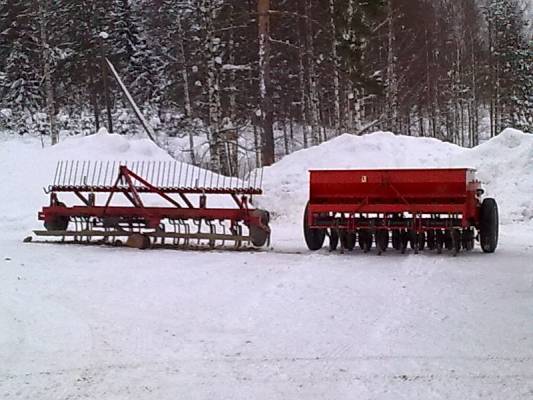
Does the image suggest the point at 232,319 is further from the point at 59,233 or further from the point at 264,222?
the point at 59,233

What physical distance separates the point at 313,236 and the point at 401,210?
5.78ft

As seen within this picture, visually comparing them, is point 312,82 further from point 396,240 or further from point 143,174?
point 396,240

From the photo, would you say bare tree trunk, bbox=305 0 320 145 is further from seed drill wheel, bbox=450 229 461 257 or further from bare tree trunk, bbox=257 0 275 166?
seed drill wheel, bbox=450 229 461 257

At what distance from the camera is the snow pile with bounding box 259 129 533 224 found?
59.5 ft

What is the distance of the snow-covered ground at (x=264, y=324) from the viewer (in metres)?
5.46

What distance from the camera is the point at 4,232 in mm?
15703

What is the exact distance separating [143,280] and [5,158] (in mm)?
12354

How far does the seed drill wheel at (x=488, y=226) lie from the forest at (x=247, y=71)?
669 inches

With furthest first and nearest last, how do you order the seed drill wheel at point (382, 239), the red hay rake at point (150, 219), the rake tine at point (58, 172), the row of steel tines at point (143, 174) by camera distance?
the row of steel tines at point (143, 174) < the rake tine at point (58, 172) < the red hay rake at point (150, 219) < the seed drill wheel at point (382, 239)

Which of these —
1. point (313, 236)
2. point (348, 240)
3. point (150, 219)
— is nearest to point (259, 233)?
point (313, 236)

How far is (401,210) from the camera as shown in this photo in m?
12.2

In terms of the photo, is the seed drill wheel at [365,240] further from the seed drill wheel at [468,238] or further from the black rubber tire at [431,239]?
the seed drill wheel at [468,238]

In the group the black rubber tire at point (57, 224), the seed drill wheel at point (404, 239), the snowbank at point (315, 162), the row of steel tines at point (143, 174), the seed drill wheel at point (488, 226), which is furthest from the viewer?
the row of steel tines at point (143, 174)

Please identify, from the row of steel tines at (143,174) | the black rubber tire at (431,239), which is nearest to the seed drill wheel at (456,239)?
A: the black rubber tire at (431,239)
